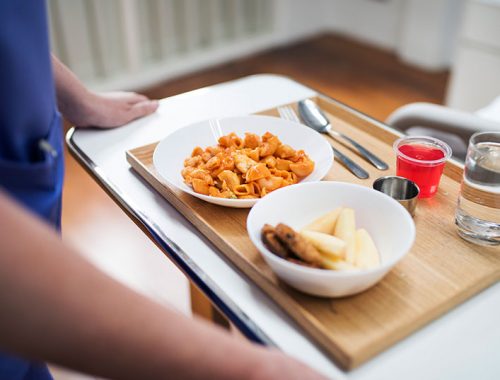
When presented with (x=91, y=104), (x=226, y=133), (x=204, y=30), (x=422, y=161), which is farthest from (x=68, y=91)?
(x=204, y=30)

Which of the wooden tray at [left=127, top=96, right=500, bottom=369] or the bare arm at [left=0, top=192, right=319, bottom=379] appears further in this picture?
the wooden tray at [left=127, top=96, right=500, bottom=369]

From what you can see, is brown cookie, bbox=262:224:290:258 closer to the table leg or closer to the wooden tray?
the wooden tray

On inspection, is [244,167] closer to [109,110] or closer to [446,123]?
[109,110]

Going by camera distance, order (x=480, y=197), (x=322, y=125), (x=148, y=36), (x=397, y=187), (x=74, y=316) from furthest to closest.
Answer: (x=148, y=36)
(x=322, y=125)
(x=397, y=187)
(x=480, y=197)
(x=74, y=316)

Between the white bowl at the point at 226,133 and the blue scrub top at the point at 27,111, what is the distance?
0.78 feet

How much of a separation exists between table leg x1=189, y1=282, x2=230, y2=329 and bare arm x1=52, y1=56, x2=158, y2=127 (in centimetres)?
43

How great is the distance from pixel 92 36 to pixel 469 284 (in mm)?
2723

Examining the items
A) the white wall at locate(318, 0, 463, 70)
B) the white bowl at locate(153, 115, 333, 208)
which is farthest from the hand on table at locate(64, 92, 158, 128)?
the white wall at locate(318, 0, 463, 70)

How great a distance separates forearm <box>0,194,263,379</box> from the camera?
1.41 ft

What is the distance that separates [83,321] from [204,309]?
→ 0.89 meters

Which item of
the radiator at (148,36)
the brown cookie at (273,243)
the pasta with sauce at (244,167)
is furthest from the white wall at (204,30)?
the brown cookie at (273,243)

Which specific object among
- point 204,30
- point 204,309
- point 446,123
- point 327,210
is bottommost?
point 204,309

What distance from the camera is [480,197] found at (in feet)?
2.52

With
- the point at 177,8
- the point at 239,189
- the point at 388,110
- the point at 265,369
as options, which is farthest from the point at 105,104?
the point at 177,8
